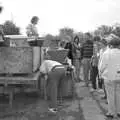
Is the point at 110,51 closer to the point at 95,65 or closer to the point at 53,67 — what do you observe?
the point at 53,67

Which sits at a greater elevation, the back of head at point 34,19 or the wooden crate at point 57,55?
the back of head at point 34,19

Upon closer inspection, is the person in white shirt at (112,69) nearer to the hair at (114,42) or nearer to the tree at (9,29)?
the hair at (114,42)

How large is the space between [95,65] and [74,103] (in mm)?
1837

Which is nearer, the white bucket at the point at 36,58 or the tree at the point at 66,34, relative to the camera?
the white bucket at the point at 36,58

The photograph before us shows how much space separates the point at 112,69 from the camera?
200 inches

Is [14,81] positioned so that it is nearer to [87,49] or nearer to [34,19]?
[87,49]

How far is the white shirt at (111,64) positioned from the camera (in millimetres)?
5078

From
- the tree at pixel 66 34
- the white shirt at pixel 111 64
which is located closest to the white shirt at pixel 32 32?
the tree at pixel 66 34

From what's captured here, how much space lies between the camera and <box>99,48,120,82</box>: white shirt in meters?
5.08

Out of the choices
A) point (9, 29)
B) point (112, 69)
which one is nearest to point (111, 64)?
point (112, 69)

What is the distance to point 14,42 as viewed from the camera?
25.4 ft

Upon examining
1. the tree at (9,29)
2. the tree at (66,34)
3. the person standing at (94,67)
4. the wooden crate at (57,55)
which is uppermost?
the tree at (9,29)

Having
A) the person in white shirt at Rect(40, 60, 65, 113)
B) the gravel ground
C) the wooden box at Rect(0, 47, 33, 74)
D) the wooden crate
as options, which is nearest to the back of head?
the wooden crate

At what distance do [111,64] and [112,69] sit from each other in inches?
3.8
